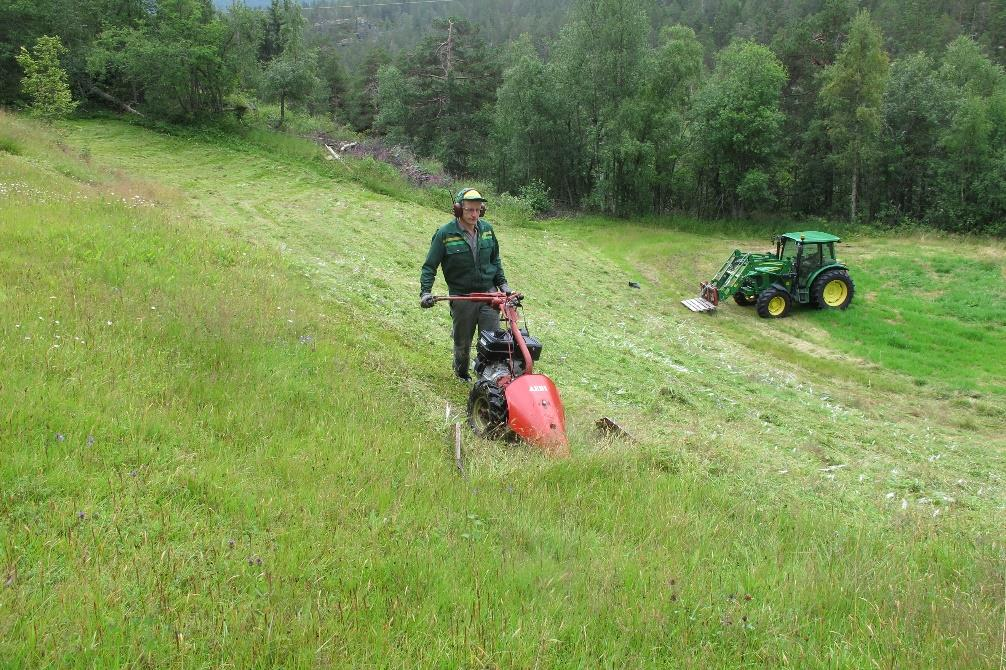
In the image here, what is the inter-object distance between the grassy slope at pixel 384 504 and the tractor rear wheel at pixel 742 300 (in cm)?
897

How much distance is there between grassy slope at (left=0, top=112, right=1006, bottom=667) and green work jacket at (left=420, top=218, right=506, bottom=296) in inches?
40.9

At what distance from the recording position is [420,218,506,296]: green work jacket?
6594 mm

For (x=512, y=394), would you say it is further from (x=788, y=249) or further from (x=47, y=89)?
(x=47, y=89)

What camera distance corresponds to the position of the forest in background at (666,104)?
29.3 m

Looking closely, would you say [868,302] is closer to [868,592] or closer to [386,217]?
[386,217]

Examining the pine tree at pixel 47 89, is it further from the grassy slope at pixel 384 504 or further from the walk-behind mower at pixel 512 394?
the walk-behind mower at pixel 512 394

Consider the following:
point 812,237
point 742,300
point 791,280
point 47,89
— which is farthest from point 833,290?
point 47,89

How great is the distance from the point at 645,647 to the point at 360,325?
20.6ft

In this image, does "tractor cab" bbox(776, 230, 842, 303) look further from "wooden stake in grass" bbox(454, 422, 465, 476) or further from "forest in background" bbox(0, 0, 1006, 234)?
"wooden stake in grass" bbox(454, 422, 465, 476)

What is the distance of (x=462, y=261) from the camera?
6703 mm

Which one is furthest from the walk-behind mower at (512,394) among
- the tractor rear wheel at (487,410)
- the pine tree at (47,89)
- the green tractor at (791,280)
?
the pine tree at (47,89)

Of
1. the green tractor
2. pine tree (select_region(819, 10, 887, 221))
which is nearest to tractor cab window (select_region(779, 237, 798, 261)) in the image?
the green tractor

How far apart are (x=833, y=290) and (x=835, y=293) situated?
11cm

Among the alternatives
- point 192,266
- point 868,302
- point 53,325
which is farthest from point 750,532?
point 868,302
